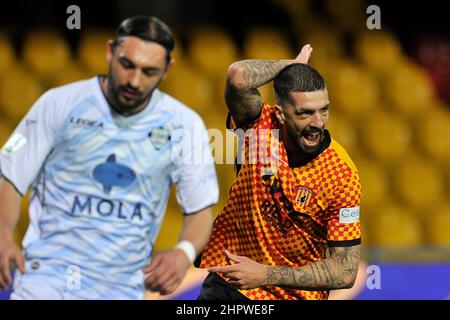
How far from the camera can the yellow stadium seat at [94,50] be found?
802 centimetres

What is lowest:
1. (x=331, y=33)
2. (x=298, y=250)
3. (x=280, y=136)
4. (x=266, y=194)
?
(x=298, y=250)

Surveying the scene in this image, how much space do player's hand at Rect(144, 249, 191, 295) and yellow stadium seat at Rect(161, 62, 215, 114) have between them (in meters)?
3.44

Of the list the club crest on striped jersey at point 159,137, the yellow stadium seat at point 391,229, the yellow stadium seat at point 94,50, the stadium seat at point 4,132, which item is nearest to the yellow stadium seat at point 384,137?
the yellow stadium seat at point 391,229

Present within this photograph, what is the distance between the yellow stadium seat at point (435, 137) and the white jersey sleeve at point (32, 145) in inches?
179

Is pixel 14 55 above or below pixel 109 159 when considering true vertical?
above

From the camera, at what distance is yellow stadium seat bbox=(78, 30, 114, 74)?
26.3 ft

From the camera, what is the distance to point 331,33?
355 inches

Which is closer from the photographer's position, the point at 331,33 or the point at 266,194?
the point at 266,194

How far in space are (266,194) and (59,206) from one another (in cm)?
101

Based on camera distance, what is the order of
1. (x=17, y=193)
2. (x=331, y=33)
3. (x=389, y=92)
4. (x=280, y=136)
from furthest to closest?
(x=331, y=33) → (x=389, y=92) → (x=280, y=136) → (x=17, y=193)

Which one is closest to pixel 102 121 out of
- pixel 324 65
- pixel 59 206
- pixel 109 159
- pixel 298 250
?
pixel 109 159

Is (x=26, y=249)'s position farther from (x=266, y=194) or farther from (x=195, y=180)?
(x=266, y=194)

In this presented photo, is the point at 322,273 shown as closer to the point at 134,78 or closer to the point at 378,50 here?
the point at 134,78

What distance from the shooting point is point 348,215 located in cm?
451
